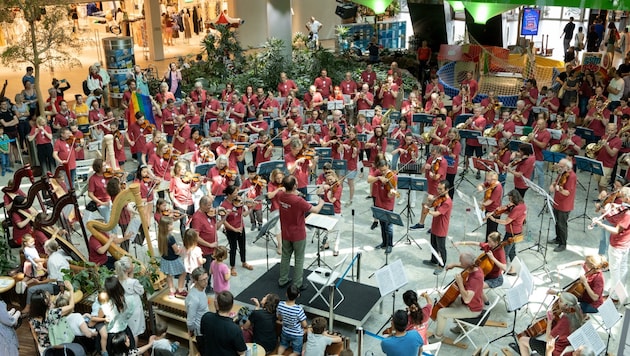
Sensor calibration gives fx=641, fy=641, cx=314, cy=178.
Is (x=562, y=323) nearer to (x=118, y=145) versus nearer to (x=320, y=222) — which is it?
(x=320, y=222)

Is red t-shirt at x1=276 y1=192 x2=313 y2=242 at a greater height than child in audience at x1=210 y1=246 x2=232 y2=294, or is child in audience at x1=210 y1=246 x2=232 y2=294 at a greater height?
red t-shirt at x1=276 y1=192 x2=313 y2=242

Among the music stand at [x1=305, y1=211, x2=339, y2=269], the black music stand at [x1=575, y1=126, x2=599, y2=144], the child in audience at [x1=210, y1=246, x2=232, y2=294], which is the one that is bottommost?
the child in audience at [x1=210, y1=246, x2=232, y2=294]

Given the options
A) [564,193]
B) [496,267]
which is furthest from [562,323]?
[564,193]

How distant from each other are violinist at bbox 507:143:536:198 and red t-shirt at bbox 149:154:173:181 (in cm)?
652

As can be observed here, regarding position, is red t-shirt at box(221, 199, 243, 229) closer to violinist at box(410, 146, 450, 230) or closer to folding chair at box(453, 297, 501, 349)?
violinist at box(410, 146, 450, 230)

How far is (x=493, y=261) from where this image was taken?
8969mm

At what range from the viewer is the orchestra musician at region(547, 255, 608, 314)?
26.6 feet

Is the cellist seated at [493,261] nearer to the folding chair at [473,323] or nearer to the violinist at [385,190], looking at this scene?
the folding chair at [473,323]

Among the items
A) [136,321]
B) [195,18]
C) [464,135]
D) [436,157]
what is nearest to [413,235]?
[436,157]

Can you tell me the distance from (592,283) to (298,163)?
566 centimetres

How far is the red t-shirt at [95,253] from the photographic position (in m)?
9.38

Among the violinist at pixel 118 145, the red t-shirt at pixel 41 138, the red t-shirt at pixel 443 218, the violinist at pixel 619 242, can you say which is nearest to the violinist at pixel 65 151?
the red t-shirt at pixel 41 138

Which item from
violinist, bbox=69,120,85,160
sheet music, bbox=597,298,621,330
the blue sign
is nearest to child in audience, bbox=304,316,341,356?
sheet music, bbox=597,298,621,330

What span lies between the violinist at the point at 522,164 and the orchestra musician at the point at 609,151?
5.38 feet
